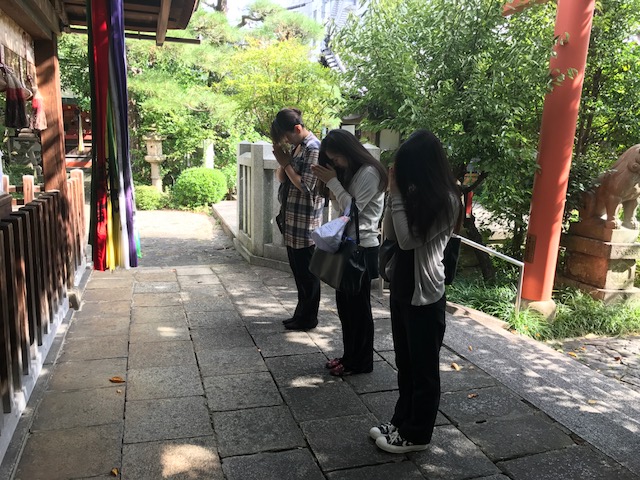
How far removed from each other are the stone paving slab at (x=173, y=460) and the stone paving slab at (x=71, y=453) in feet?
0.29

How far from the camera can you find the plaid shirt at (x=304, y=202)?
417cm

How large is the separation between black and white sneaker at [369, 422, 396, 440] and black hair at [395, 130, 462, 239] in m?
1.09

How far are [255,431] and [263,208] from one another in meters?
4.19

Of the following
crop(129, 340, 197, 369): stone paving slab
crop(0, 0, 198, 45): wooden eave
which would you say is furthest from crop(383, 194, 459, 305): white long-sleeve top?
crop(0, 0, 198, 45): wooden eave

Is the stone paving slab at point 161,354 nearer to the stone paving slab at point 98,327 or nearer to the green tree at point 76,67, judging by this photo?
the stone paving slab at point 98,327

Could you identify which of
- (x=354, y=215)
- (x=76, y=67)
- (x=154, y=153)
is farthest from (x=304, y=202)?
(x=76, y=67)

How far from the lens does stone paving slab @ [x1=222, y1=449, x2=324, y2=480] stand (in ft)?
8.41

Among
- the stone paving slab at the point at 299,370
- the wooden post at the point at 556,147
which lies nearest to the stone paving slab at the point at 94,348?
the stone paving slab at the point at 299,370

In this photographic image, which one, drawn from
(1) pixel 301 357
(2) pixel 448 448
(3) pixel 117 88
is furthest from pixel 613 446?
(3) pixel 117 88

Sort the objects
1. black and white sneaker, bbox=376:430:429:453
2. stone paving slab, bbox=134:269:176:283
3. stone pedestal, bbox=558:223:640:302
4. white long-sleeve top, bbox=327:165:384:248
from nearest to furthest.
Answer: black and white sneaker, bbox=376:430:429:453 → white long-sleeve top, bbox=327:165:384:248 → stone paving slab, bbox=134:269:176:283 → stone pedestal, bbox=558:223:640:302

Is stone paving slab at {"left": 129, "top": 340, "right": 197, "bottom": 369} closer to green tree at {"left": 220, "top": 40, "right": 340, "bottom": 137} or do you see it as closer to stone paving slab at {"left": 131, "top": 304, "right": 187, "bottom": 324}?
stone paving slab at {"left": 131, "top": 304, "right": 187, "bottom": 324}

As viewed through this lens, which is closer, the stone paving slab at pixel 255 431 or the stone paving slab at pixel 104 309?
the stone paving slab at pixel 255 431

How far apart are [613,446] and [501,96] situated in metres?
4.11

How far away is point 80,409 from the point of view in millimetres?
3139
